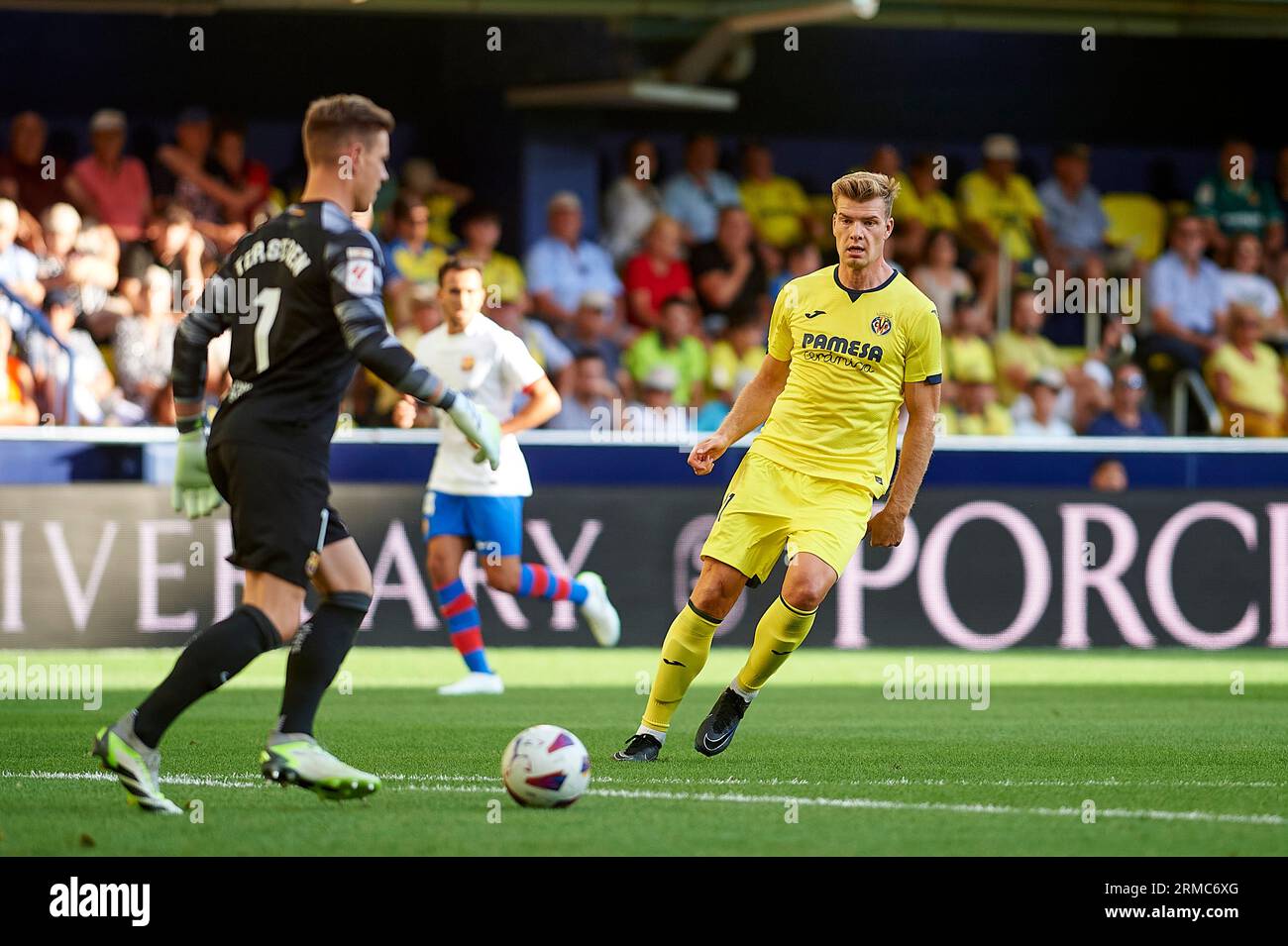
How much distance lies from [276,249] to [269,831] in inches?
67.4

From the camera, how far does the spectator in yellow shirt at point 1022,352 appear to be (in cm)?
1675

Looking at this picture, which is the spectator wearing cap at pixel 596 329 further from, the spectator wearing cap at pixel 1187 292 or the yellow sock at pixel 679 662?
the yellow sock at pixel 679 662

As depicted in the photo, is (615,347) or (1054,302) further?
(1054,302)

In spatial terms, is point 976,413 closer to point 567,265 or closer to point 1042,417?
point 1042,417

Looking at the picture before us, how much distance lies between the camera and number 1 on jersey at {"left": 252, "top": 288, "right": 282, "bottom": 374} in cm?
606

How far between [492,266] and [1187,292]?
6224mm

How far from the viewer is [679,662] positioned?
754cm

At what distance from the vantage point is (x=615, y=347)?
1614cm

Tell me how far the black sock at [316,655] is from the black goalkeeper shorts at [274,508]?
9.4 inches

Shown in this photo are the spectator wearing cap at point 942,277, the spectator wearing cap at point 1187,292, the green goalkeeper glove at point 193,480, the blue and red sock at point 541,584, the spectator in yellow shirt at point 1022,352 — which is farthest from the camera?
the spectator wearing cap at point 1187,292

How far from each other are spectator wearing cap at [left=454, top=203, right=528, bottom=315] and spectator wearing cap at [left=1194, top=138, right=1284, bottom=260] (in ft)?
22.1

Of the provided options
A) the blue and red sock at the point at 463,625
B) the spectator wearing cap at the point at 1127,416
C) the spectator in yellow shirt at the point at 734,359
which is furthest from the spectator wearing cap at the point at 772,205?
the blue and red sock at the point at 463,625
